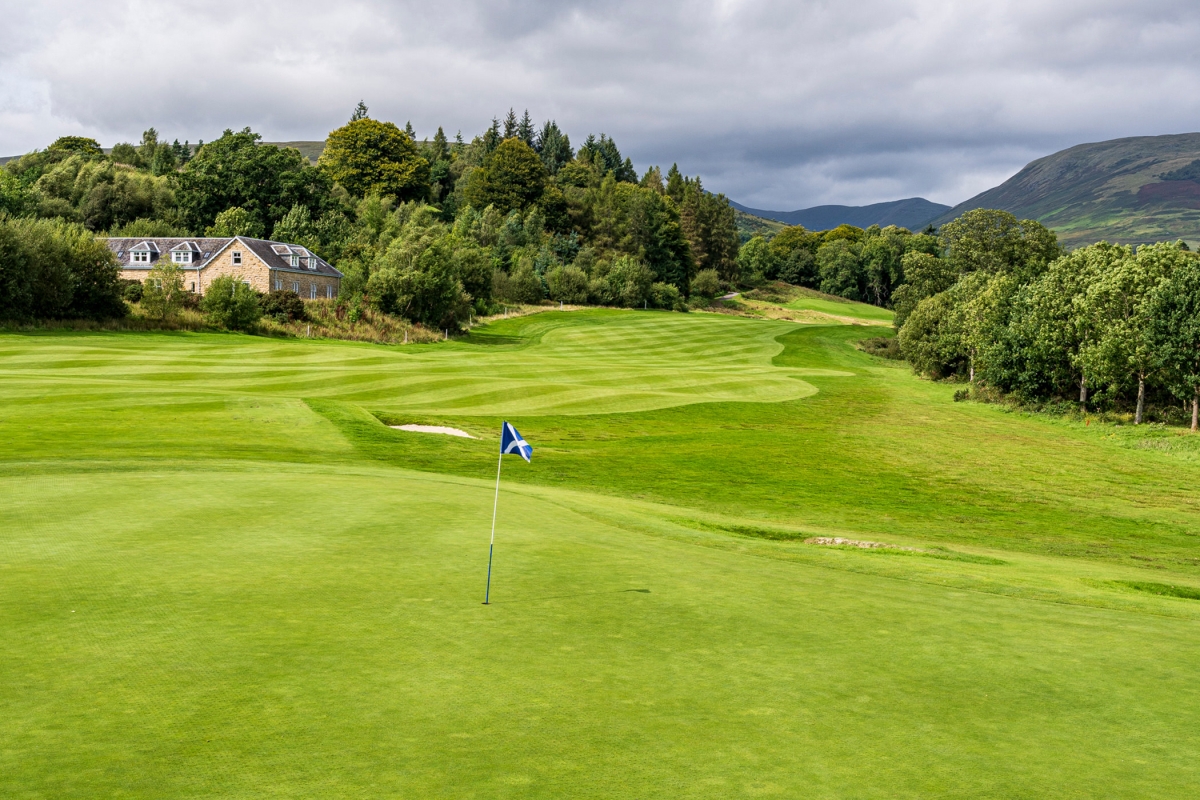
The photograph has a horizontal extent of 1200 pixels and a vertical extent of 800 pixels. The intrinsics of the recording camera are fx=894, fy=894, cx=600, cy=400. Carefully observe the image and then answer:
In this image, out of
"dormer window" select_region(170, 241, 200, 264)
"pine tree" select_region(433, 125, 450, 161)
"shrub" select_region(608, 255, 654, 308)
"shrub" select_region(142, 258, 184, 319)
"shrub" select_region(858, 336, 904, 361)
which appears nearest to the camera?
"shrub" select_region(142, 258, 184, 319)

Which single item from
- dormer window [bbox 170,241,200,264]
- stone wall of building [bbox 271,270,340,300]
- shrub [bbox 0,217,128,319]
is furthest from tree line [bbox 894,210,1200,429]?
dormer window [bbox 170,241,200,264]

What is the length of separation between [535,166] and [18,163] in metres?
80.3

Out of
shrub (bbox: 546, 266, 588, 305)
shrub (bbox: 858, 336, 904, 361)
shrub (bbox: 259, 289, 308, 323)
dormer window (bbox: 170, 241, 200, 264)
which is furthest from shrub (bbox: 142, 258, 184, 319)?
shrub (bbox: 858, 336, 904, 361)

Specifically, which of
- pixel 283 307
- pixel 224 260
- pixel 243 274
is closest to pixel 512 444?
pixel 283 307

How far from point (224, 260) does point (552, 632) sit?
91.0 m

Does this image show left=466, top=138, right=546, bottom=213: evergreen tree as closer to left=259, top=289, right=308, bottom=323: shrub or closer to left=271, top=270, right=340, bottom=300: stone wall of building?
left=271, top=270, right=340, bottom=300: stone wall of building

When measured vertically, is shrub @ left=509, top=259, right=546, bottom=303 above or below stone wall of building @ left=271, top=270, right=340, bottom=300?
above

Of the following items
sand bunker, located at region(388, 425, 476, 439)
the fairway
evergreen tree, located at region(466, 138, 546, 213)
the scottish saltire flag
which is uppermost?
evergreen tree, located at region(466, 138, 546, 213)

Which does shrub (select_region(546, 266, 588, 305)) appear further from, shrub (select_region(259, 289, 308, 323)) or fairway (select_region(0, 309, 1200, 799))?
fairway (select_region(0, 309, 1200, 799))

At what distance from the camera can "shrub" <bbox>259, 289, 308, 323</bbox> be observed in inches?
3083

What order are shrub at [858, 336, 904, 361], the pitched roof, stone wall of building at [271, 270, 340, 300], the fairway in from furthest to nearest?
shrub at [858, 336, 904, 361], the pitched roof, stone wall of building at [271, 270, 340, 300], the fairway

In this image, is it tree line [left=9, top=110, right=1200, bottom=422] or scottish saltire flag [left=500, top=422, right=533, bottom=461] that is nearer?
scottish saltire flag [left=500, top=422, right=533, bottom=461]

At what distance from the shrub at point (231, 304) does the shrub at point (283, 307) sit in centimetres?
545

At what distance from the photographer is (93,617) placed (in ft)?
28.3
